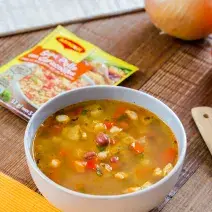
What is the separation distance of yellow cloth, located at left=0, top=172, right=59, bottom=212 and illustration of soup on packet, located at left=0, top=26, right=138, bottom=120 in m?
0.19

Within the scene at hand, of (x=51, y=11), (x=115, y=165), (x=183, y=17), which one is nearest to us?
(x=115, y=165)

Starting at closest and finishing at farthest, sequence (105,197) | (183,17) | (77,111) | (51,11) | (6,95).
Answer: (105,197) < (77,111) < (6,95) < (183,17) < (51,11)

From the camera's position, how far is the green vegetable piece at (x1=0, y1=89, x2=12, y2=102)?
135 centimetres

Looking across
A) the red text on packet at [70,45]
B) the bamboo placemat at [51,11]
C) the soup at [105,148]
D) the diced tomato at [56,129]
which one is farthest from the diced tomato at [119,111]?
the bamboo placemat at [51,11]

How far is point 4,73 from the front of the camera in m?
1.42

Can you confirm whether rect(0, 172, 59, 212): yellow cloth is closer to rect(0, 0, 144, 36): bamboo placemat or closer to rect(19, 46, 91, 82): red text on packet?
rect(19, 46, 91, 82): red text on packet

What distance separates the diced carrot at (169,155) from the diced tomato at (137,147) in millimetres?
42

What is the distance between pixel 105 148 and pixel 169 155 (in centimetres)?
12

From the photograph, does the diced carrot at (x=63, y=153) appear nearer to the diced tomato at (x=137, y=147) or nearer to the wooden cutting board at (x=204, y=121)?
the diced tomato at (x=137, y=147)

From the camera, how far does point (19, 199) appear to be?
3.75ft

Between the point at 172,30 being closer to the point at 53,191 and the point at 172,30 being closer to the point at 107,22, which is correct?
the point at 107,22

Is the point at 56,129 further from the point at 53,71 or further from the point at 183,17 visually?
the point at 183,17

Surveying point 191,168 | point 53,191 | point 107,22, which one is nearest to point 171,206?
point 191,168

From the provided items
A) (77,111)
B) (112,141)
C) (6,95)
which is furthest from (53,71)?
(112,141)
